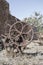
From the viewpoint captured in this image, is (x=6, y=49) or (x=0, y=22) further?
(x=0, y=22)

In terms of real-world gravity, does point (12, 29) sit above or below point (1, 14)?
below

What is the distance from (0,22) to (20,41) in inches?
204

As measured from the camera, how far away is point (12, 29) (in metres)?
11.3

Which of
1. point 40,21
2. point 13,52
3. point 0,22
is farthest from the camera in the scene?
point 40,21

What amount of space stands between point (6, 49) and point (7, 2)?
7.41 metres

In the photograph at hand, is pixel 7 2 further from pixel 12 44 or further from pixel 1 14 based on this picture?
pixel 12 44

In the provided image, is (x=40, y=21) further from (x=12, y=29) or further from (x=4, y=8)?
(x=12, y=29)

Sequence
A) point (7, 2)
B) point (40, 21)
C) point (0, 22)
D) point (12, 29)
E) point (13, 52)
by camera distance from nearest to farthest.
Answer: point (13, 52), point (12, 29), point (0, 22), point (7, 2), point (40, 21)

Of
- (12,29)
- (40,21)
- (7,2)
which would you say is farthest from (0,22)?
(40,21)

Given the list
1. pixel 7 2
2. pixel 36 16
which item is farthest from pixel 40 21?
pixel 7 2

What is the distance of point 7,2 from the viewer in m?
17.5

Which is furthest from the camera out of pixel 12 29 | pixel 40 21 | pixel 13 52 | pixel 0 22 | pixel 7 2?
pixel 40 21

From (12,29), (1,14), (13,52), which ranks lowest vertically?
(13,52)

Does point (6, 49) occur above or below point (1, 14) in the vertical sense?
below
